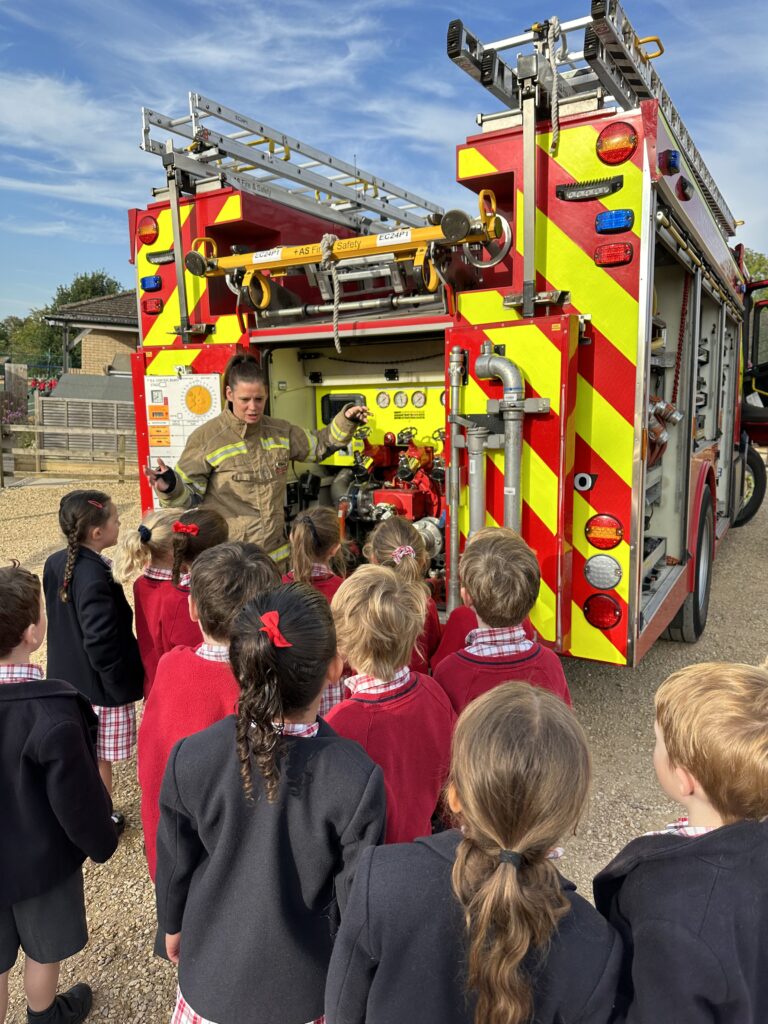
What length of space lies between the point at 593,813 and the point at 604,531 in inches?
45.3

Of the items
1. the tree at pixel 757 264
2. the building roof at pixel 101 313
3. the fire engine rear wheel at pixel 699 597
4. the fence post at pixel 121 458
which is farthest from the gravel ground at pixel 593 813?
the tree at pixel 757 264

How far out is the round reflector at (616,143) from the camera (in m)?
2.81

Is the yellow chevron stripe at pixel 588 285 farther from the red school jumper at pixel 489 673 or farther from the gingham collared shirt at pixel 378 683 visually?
the gingham collared shirt at pixel 378 683

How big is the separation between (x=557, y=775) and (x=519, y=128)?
2751 mm

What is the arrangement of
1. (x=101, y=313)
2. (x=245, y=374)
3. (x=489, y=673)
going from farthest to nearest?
(x=101, y=313) < (x=245, y=374) < (x=489, y=673)

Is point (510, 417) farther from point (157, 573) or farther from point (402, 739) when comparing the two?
point (402, 739)

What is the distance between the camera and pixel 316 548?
2.66 m

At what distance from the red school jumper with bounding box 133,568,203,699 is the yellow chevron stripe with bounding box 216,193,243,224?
6.93 feet

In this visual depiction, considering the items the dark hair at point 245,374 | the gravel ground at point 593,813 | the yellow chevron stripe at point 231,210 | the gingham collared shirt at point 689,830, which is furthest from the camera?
the yellow chevron stripe at point 231,210

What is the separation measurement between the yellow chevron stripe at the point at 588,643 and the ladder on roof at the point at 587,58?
2092 millimetres

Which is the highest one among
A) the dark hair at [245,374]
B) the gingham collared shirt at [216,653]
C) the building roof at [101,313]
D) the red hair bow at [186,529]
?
the building roof at [101,313]

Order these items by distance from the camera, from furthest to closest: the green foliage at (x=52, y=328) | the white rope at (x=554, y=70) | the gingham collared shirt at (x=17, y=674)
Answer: the green foliage at (x=52, y=328)
the white rope at (x=554, y=70)
the gingham collared shirt at (x=17, y=674)

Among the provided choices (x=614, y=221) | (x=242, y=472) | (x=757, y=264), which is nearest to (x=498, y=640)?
(x=614, y=221)

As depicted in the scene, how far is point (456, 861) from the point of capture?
107 centimetres
